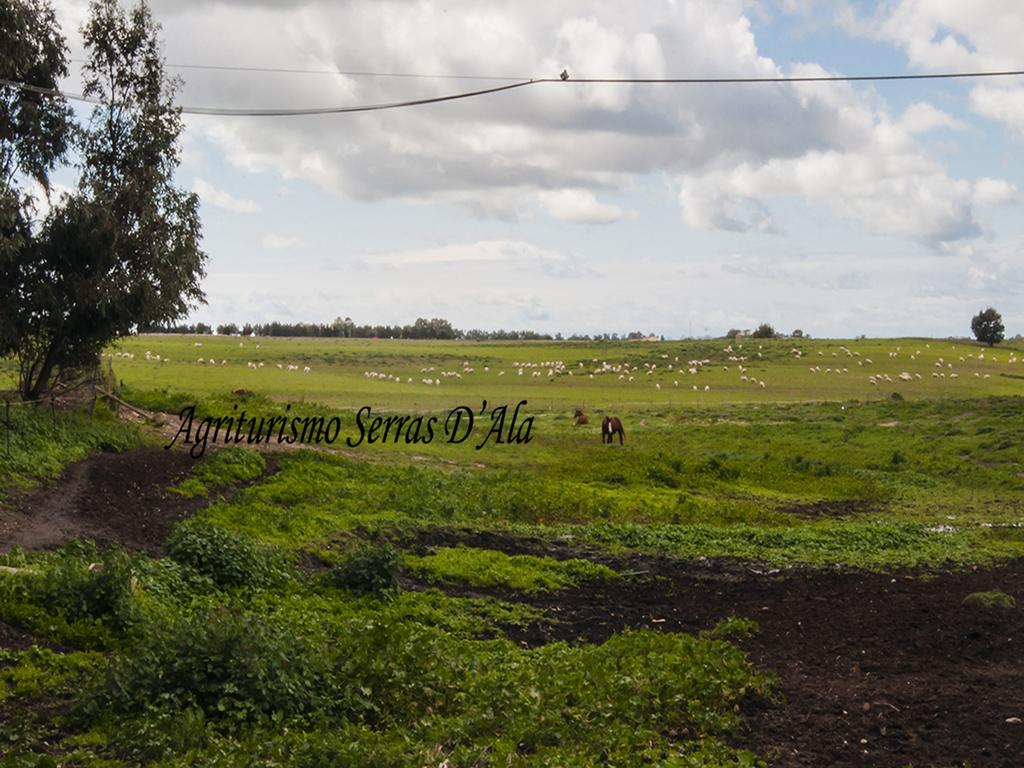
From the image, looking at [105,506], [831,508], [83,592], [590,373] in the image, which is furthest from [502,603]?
[590,373]

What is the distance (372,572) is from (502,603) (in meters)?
1.83

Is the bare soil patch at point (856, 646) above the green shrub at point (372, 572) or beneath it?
beneath

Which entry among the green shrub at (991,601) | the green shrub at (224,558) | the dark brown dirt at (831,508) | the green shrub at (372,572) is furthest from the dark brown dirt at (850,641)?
the dark brown dirt at (831,508)

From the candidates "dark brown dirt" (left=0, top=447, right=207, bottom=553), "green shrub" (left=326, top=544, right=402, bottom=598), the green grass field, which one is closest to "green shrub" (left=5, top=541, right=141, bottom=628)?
"green shrub" (left=326, top=544, right=402, bottom=598)

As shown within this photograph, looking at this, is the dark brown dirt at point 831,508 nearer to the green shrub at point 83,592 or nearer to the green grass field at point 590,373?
the green shrub at point 83,592

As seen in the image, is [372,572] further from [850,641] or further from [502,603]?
[850,641]

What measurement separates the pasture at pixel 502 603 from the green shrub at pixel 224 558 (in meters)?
0.04

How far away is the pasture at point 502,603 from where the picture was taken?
28.0 feet

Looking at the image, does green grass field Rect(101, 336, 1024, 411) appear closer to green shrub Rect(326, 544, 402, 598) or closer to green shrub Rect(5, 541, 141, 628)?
green shrub Rect(326, 544, 402, 598)

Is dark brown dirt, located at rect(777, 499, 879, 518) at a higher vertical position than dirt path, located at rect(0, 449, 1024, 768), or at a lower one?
lower

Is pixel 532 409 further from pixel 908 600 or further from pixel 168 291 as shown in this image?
pixel 908 600

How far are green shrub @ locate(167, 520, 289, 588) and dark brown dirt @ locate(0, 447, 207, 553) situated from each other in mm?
1810

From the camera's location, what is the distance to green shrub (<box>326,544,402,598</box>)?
13664mm

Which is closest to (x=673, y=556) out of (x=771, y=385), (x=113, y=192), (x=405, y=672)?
(x=405, y=672)
